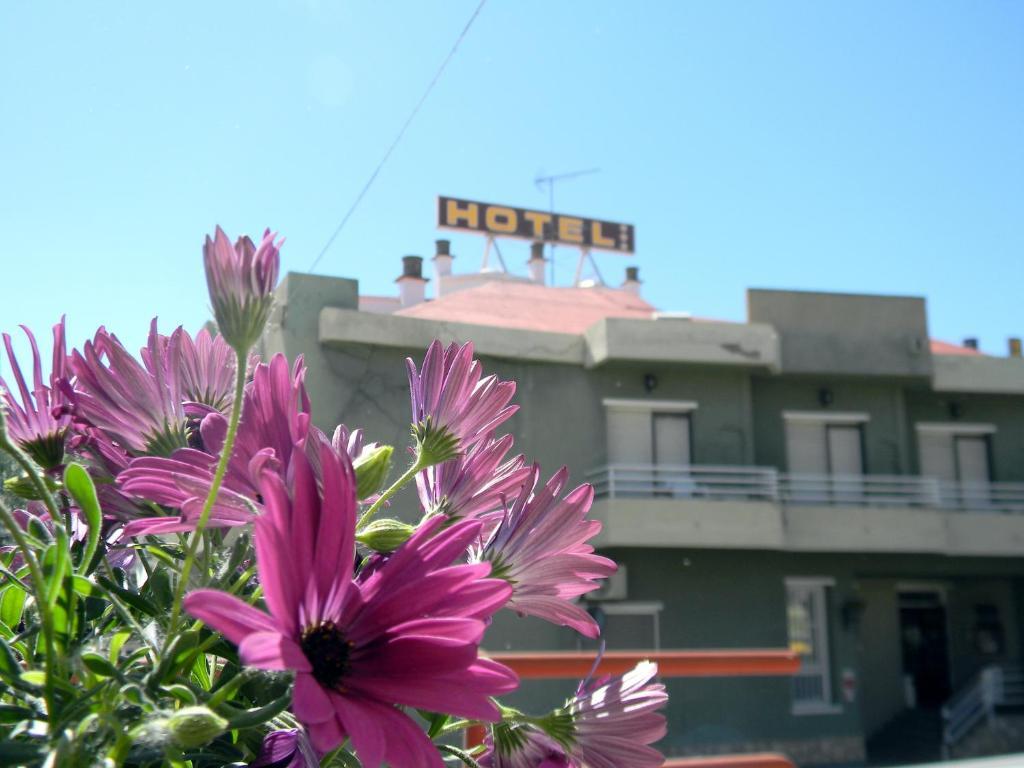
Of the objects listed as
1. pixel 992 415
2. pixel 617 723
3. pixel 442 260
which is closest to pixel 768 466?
pixel 992 415

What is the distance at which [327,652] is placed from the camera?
37 centimetres

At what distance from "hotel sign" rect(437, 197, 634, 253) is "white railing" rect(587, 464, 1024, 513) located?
8.04 m

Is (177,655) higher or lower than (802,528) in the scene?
lower

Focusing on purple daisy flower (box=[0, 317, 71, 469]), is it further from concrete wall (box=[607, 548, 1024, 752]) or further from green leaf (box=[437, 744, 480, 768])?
concrete wall (box=[607, 548, 1024, 752])

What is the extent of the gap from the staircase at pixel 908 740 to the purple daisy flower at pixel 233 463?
1228 cm

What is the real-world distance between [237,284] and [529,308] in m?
11.8

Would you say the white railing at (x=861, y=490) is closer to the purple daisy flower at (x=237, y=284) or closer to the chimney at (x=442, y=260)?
the chimney at (x=442, y=260)

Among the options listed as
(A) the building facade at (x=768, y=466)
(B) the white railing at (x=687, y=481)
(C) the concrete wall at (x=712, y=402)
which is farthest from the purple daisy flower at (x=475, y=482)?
(C) the concrete wall at (x=712, y=402)

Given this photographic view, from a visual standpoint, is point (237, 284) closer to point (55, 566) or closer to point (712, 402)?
point (55, 566)

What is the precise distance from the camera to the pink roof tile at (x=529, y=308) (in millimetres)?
10992

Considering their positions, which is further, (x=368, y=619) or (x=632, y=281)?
(x=632, y=281)

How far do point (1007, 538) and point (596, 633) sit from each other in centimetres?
1241

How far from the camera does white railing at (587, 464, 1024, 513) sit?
1055cm

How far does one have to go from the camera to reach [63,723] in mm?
370
